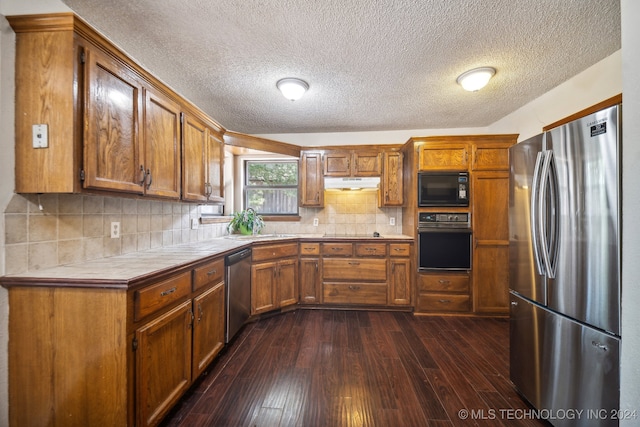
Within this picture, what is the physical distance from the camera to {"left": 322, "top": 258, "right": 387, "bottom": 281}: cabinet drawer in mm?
3152

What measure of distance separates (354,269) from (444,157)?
183 centimetres

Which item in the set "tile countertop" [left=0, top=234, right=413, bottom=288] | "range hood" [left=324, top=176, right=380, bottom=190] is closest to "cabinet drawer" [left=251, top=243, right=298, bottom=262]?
"tile countertop" [left=0, top=234, right=413, bottom=288]

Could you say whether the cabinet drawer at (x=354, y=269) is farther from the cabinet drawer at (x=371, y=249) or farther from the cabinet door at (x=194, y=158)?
the cabinet door at (x=194, y=158)

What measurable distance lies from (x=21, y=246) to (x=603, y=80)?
4190 mm

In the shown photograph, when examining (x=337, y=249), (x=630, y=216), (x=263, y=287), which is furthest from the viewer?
(x=337, y=249)

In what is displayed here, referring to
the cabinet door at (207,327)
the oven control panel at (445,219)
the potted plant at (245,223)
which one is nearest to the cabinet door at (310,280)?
the potted plant at (245,223)

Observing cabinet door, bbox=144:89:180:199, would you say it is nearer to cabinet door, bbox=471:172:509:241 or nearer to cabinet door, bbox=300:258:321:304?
cabinet door, bbox=300:258:321:304

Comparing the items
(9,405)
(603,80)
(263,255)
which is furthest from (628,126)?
(9,405)

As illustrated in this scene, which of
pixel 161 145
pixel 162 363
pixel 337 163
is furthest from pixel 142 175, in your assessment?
pixel 337 163

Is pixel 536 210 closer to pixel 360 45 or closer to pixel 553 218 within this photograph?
pixel 553 218

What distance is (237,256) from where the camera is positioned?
238 centimetres

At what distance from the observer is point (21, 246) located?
125cm

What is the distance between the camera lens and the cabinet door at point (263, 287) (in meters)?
2.77

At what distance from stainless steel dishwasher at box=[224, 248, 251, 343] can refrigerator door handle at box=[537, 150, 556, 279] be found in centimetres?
228
